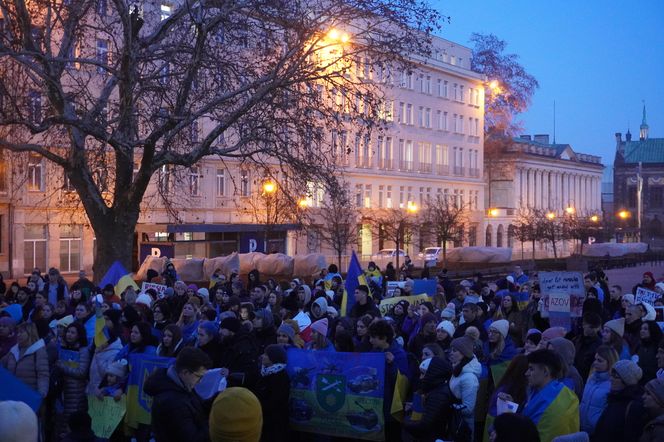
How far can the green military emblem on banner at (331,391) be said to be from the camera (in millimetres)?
9156

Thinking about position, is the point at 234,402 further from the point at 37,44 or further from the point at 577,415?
the point at 37,44

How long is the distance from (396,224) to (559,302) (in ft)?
141

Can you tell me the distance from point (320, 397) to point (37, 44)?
51.8 feet

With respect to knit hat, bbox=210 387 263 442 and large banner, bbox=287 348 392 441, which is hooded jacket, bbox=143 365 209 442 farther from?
large banner, bbox=287 348 392 441

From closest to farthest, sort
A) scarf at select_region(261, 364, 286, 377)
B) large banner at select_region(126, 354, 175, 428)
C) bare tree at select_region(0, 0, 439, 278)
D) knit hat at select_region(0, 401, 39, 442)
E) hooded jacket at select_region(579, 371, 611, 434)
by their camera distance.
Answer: knit hat at select_region(0, 401, 39, 442) < hooded jacket at select_region(579, 371, 611, 434) < scarf at select_region(261, 364, 286, 377) < large banner at select_region(126, 354, 175, 428) < bare tree at select_region(0, 0, 439, 278)

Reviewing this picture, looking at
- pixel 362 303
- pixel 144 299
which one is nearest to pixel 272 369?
pixel 362 303

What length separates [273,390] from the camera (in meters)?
8.49

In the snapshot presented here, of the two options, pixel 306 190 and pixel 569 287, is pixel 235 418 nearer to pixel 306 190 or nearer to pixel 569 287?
pixel 569 287

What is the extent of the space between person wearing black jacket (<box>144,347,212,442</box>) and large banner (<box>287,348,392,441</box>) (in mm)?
2113

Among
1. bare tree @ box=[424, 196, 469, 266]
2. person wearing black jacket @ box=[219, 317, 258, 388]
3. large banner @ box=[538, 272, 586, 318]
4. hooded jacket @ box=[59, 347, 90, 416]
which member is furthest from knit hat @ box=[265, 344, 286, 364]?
bare tree @ box=[424, 196, 469, 266]

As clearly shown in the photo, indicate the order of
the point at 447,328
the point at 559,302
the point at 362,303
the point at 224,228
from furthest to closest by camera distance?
the point at 224,228, the point at 559,302, the point at 362,303, the point at 447,328

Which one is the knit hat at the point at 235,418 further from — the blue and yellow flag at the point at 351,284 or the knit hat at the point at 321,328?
the blue and yellow flag at the point at 351,284

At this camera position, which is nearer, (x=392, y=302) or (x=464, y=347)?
(x=464, y=347)

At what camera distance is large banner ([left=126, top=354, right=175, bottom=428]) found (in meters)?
9.52
